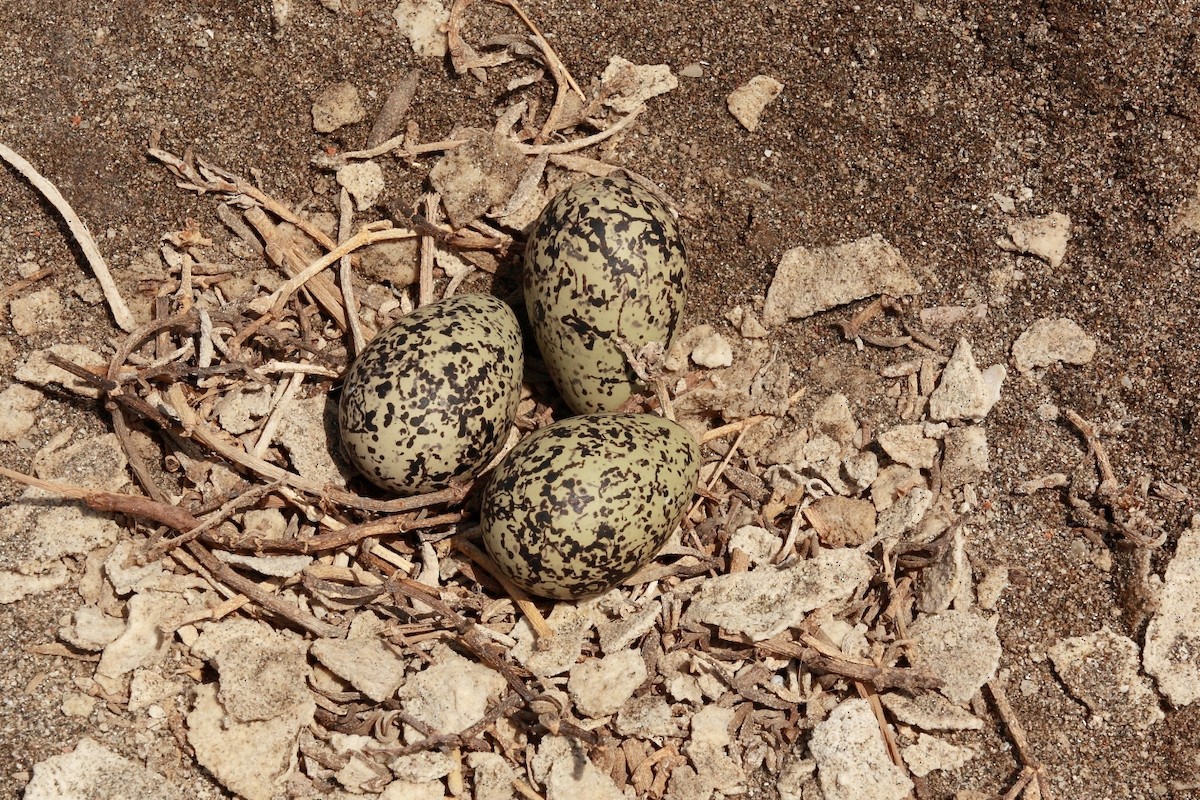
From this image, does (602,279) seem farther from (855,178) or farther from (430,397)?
(855,178)

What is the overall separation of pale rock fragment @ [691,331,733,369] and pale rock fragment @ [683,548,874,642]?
50cm

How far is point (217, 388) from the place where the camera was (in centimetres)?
224

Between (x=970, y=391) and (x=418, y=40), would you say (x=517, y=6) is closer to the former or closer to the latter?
(x=418, y=40)

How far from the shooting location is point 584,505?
195cm

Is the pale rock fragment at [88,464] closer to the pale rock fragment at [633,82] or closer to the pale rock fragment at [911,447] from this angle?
the pale rock fragment at [633,82]

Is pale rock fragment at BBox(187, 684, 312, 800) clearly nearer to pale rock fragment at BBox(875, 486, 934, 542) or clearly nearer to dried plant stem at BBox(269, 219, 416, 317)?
dried plant stem at BBox(269, 219, 416, 317)

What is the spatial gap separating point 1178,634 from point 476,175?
187 centimetres

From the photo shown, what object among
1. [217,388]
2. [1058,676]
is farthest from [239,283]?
[1058,676]

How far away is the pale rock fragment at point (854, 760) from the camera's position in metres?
2.00

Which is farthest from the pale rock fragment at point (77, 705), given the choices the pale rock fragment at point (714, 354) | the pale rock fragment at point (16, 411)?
the pale rock fragment at point (714, 354)

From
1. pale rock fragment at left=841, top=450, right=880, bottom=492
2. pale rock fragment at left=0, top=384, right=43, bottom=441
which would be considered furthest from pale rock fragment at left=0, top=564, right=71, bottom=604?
pale rock fragment at left=841, top=450, right=880, bottom=492

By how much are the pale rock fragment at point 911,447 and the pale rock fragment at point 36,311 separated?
194 centimetres

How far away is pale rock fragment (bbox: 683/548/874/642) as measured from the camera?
82.4 inches

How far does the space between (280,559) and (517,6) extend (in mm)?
1434
